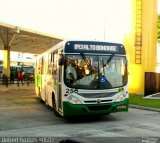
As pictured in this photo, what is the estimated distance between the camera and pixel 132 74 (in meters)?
29.4

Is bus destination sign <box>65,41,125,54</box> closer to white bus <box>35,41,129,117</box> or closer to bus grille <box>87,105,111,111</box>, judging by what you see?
white bus <box>35,41,129,117</box>

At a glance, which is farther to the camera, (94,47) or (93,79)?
(94,47)

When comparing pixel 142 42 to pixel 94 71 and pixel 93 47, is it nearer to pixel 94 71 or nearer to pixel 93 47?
pixel 93 47

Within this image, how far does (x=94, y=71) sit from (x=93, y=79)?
0.96ft

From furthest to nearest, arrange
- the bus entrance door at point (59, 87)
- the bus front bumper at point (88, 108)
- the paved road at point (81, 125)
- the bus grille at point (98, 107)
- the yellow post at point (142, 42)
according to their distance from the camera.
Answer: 1. the yellow post at point (142, 42)
2. the bus entrance door at point (59, 87)
3. the bus grille at point (98, 107)
4. the bus front bumper at point (88, 108)
5. the paved road at point (81, 125)

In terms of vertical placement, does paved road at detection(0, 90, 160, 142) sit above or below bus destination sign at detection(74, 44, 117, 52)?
below

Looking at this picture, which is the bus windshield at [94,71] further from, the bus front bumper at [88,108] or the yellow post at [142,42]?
the yellow post at [142,42]

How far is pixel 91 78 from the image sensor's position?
14039 millimetres

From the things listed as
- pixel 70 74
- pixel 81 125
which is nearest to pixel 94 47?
pixel 70 74

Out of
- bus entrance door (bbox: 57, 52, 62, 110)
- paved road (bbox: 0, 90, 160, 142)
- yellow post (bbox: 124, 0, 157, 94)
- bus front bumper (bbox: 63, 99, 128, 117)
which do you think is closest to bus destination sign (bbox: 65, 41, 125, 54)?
bus entrance door (bbox: 57, 52, 62, 110)

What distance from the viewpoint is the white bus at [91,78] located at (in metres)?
13.8

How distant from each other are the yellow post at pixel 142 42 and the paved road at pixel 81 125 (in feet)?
38.3

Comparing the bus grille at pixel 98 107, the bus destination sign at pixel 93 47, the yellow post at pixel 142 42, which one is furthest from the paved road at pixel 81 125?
the yellow post at pixel 142 42

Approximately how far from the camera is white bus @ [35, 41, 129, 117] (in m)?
13.8
